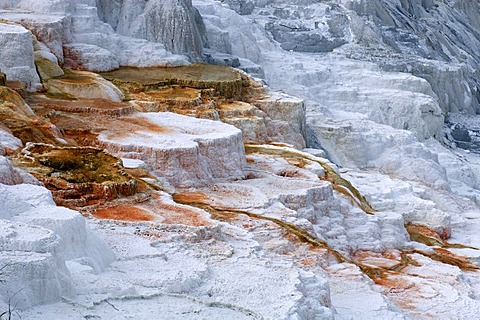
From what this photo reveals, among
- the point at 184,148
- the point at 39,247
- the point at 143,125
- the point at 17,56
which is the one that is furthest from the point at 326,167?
the point at 39,247

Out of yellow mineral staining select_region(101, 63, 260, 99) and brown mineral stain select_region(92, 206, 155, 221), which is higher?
brown mineral stain select_region(92, 206, 155, 221)

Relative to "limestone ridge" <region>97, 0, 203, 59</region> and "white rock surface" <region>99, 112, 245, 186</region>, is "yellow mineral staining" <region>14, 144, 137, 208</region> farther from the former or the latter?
"limestone ridge" <region>97, 0, 203, 59</region>

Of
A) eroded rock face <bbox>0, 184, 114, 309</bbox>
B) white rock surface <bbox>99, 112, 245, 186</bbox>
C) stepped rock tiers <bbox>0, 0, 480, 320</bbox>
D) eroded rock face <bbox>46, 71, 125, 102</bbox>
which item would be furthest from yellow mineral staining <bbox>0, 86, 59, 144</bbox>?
eroded rock face <bbox>0, 184, 114, 309</bbox>

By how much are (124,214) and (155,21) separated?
12262 millimetres

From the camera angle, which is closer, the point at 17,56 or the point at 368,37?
the point at 17,56

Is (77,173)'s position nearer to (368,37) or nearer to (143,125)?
(143,125)

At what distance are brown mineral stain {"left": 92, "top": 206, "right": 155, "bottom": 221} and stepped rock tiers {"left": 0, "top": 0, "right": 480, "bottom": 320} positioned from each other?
42 mm

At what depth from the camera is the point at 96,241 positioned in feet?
23.9

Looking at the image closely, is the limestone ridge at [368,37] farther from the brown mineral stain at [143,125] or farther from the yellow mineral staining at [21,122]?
the yellow mineral staining at [21,122]

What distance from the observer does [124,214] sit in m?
9.19

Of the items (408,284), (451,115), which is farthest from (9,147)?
(451,115)

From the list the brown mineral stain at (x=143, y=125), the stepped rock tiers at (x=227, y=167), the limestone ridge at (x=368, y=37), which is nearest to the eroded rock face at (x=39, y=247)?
the stepped rock tiers at (x=227, y=167)

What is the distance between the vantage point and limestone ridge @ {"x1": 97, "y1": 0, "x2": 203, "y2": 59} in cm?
2072

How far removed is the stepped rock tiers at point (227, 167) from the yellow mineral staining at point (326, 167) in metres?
0.06
